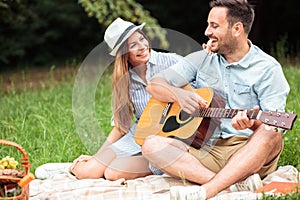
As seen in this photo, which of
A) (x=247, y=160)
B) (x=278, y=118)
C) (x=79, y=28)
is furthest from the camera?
(x=79, y=28)

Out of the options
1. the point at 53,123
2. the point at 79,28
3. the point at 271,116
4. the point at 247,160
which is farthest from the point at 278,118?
the point at 79,28

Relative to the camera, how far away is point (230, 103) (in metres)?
3.70

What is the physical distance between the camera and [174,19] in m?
10.9

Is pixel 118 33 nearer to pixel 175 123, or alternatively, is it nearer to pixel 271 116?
pixel 175 123

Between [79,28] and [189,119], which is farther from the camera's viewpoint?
[79,28]

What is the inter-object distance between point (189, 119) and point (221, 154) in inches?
11.2

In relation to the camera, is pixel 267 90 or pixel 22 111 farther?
pixel 22 111

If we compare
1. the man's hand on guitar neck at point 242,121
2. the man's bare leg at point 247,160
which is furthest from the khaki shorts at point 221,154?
the man's hand on guitar neck at point 242,121

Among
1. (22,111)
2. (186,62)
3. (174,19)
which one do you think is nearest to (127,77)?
(186,62)

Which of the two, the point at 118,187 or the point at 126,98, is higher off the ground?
the point at 126,98

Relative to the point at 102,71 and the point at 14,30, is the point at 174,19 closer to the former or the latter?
the point at 14,30

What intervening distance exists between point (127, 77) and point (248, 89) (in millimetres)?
826

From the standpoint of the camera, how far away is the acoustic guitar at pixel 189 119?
134 inches

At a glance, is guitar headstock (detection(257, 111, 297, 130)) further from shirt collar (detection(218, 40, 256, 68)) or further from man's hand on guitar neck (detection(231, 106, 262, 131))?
shirt collar (detection(218, 40, 256, 68))
